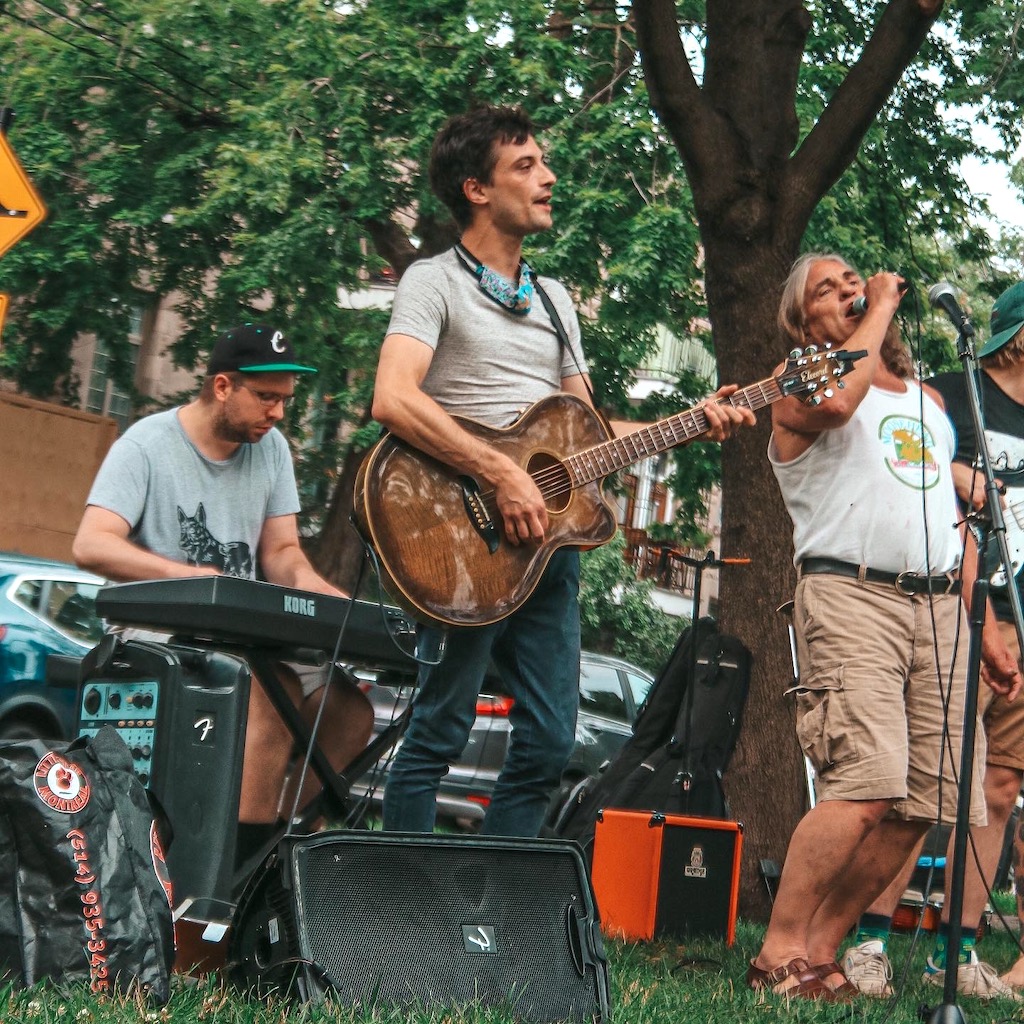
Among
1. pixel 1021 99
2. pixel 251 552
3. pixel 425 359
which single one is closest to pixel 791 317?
pixel 425 359

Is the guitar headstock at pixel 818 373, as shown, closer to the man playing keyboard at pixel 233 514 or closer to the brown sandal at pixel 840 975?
the man playing keyboard at pixel 233 514

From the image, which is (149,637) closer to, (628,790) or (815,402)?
(815,402)

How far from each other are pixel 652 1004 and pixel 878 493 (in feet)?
5.30

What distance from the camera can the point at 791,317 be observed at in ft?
15.8

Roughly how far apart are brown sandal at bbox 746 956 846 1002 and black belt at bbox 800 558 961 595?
3.66ft

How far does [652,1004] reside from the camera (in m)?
3.89

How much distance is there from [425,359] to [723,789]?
329 centimetres

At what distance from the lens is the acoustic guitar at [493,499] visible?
396 centimetres

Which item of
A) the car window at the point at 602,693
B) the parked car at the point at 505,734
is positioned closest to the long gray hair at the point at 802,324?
the parked car at the point at 505,734

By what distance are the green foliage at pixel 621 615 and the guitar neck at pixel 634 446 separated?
19257 millimetres

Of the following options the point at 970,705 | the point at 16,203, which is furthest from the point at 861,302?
the point at 16,203

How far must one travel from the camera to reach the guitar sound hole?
166 inches

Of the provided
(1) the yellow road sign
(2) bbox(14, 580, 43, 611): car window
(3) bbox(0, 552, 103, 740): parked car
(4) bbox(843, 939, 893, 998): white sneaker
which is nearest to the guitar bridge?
(4) bbox(843, 939, 893, 998): white sneaker

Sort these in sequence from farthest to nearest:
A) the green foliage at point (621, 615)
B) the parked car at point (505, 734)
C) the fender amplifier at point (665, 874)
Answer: the green foliage at point (621, 615) < the parked car at point (505, 734) < the fender amplifier at point (665, 874)
